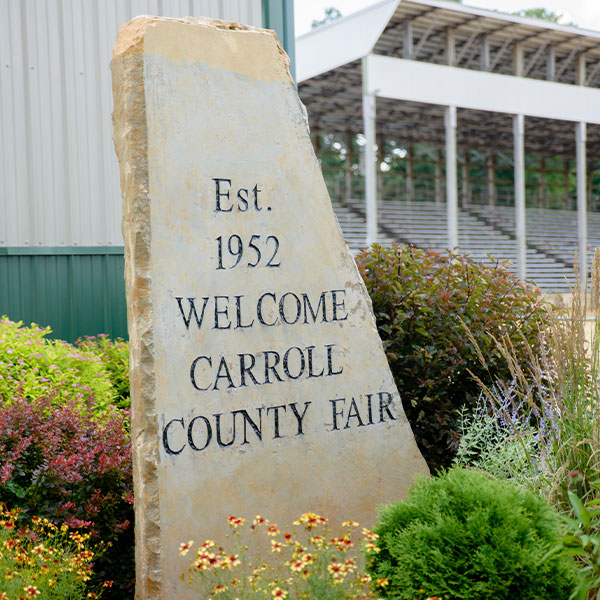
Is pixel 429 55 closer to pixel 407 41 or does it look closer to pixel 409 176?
pixel 407 41

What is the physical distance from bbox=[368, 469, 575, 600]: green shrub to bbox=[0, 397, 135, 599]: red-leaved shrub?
1.54 metres

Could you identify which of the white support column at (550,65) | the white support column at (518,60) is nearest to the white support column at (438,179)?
the white support column at (550,65)

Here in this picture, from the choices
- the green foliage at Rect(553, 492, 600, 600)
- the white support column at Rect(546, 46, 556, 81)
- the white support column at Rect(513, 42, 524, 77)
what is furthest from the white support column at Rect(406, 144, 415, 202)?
the green foliage at Rect(553, 492, 600, 600)

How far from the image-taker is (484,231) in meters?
29.6

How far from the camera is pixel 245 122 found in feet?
12.6

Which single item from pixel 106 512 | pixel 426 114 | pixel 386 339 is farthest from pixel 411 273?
pixel 426 114

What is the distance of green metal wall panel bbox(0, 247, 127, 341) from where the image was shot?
6.61 metres

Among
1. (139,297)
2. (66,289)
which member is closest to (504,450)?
(139,297)

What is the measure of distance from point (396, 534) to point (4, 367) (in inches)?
116

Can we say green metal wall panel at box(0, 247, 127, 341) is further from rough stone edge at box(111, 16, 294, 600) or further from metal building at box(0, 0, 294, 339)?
rough stone edge at box(111, 16, 294, 600)

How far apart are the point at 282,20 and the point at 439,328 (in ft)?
14.2

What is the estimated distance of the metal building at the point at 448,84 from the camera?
18.7 meters

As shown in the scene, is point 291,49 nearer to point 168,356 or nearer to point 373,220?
point 168,356

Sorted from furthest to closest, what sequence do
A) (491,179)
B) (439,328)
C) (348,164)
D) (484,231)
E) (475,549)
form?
(491,179) < (348,164) < (484,231) < (439,328) < (475,549)
